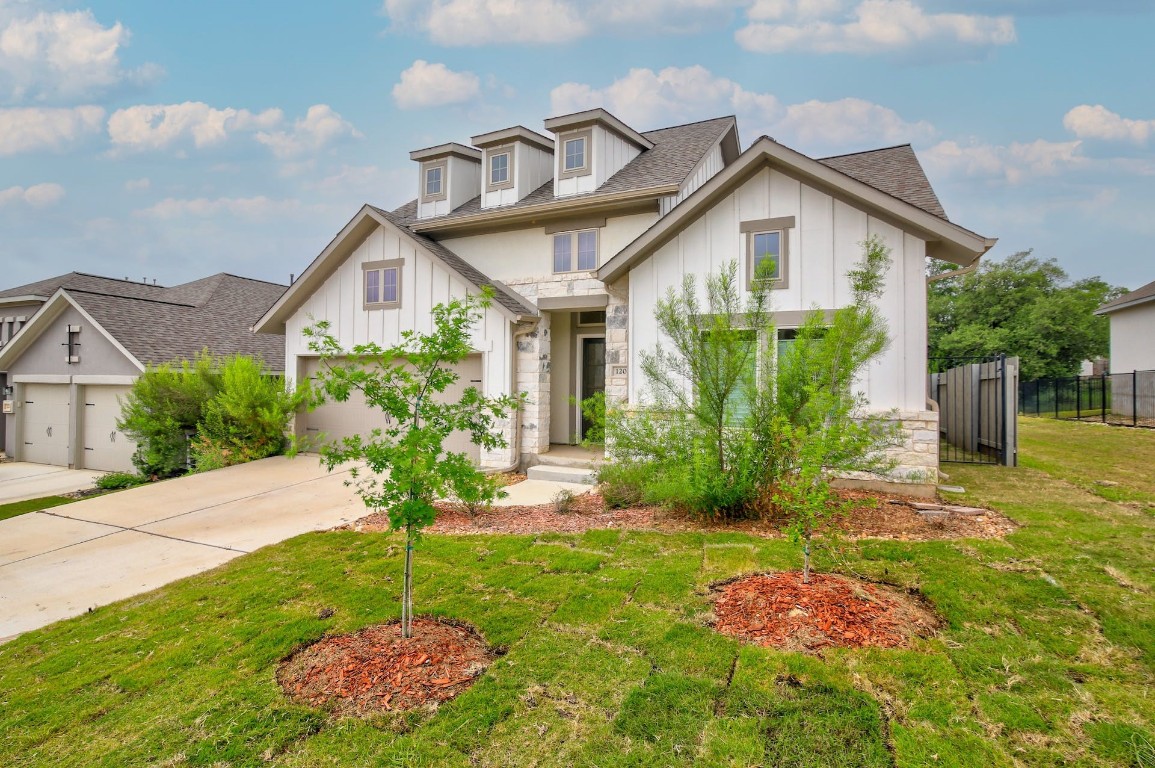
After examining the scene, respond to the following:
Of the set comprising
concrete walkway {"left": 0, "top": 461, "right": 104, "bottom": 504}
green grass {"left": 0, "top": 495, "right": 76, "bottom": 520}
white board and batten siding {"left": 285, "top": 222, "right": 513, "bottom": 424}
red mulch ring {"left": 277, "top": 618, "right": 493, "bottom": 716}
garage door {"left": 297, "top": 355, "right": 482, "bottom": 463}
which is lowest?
concrete walkway {"left": 0, "top": 461, "right": 104, "bottom": 504}

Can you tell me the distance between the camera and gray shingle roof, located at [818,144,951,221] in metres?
8.55

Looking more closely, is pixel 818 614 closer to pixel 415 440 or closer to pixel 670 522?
pixel 670 522

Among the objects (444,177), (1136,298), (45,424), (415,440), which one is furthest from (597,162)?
(1136,298)

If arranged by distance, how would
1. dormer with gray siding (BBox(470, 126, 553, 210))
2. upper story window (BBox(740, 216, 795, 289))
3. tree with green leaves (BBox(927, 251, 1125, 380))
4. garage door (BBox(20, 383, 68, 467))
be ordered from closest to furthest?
upper story window (BBox(740, 216, 795, 289)) → dormer with gray siding (BBox(470, 126, 553, 210)) → garage door (BBox(20, 383, 68, 467)) → tree with green leaves (BBox(927, 251, 1125, 380))

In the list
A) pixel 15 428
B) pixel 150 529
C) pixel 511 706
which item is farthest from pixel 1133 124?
pixel 15 428

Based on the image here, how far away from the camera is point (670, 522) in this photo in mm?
6562

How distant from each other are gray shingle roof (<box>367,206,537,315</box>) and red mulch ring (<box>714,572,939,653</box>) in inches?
282

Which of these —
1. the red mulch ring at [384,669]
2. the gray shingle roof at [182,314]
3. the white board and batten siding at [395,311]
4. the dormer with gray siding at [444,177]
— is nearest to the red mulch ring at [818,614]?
the red mulch ring at [384,669]

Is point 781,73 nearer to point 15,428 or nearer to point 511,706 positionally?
point 511,706

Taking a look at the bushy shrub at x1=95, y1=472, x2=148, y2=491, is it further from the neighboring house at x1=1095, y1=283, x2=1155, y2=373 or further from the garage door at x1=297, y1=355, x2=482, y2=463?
the neighboring house at x1=1095, y1=283, x2=1155, y2=373

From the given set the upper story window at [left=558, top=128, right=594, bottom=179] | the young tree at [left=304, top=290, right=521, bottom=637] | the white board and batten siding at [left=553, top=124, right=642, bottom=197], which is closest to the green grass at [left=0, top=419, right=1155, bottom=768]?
the young tree at [left=304, top=290, right=521, bottom=637]

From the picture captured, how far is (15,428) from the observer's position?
16.0 metres

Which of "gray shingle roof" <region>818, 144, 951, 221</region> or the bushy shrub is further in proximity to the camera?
the bushy shrub

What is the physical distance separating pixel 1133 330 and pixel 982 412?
16320 mm
